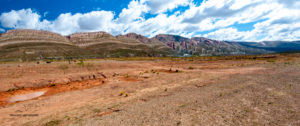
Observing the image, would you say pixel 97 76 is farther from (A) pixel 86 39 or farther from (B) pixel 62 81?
(A) pixel 86 39

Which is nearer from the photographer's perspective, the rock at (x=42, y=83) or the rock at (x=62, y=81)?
the rock at (x=42, y=83)

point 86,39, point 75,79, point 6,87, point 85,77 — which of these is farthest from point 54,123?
point 86,39

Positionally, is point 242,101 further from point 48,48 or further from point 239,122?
point 48,48

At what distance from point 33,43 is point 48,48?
1406 cm

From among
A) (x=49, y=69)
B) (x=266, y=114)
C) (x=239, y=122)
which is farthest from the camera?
(x=49, y=69)

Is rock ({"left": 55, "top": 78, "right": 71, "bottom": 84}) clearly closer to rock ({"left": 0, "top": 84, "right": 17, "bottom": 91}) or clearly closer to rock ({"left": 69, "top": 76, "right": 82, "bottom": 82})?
rock ({"left": 69, "top": 76, "right": 82, "bottom": 82})

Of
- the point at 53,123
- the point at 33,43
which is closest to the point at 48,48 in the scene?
the point at 33,43

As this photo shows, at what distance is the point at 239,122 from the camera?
5.39 meters

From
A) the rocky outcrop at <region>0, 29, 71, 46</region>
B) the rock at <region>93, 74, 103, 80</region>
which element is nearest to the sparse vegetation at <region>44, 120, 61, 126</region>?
the rock at <region>93, 74, 103, 80</region>

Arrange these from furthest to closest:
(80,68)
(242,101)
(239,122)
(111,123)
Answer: (80,68) → (242,101) → (111,123) → (239,122)

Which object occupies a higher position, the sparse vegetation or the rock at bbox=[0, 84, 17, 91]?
the rock at bbox=[0, 84, 17, 91]

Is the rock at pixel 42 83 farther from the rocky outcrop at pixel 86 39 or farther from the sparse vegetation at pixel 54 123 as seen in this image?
the rocky outcrop at pixel 86 39

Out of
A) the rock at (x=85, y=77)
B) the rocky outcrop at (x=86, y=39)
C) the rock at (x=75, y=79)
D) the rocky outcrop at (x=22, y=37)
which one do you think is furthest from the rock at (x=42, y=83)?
the rocky outcrop at (x=86, y=39)

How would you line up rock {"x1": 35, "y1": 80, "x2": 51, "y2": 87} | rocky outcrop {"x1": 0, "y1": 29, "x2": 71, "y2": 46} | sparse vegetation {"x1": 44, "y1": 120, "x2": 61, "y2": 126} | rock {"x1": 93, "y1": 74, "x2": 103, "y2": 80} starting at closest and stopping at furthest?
1. sparse vegetation {"x1": 44, "y1": 120, "x2": 61, "y2": 126}
2. rock {"x1": 35, "y1": 80, "x2": 51, "y2": 87}
3. rock {"x1": 93, "y1": 74, "x2": 103, "y2": 80}
4. rocky outcrop {"x1": 0, "y1": 29, "x2": 71, "y2": 46}
